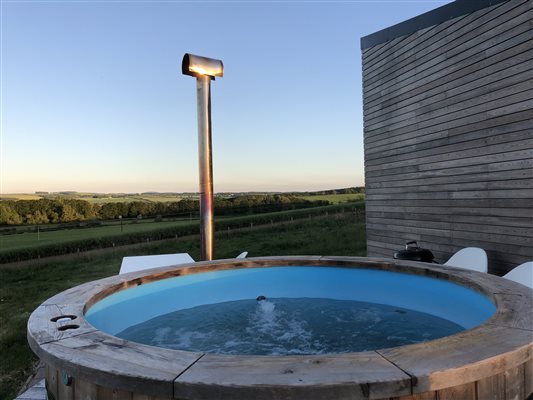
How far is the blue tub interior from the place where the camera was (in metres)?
3.46

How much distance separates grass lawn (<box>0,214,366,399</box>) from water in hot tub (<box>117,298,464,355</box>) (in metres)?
1.09

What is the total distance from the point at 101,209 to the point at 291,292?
A: 11.4m

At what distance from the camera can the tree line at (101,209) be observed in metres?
12.8

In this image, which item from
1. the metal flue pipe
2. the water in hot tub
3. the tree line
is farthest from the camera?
the tree line

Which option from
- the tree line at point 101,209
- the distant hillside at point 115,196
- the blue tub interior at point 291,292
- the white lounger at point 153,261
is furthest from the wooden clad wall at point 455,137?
the tree line at point 101,209

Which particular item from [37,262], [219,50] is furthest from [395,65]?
[37,262]

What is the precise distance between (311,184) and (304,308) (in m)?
13.9

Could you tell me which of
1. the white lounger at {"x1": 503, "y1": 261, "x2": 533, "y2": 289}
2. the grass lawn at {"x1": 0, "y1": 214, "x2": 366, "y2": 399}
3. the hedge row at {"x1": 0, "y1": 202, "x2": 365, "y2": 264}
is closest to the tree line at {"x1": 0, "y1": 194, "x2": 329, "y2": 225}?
the hedge row at {"x1": 0, "y1": 202, "x2": 365, "y2": 264}

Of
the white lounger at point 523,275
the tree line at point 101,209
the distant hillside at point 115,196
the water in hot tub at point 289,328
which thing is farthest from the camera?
the distant hillside at point 115,196

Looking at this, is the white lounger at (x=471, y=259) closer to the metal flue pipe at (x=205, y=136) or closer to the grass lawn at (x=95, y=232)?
the metal flue pipe at (x=205, y=136)

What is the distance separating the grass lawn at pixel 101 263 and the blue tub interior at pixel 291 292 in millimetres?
999

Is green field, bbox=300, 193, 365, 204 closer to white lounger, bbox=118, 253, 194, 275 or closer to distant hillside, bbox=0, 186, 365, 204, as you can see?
distant hillside, bbox=0, 186, 365, 204

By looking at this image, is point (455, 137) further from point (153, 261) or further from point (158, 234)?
point (158, 234)

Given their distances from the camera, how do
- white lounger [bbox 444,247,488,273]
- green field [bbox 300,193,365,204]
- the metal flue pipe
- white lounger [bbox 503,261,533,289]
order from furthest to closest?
green field [bbox 300,193,365,204] → the metal flue pipe → white lounger [bbox 444,247,488,273] → white lounger [bbox 503,261,533,289]
